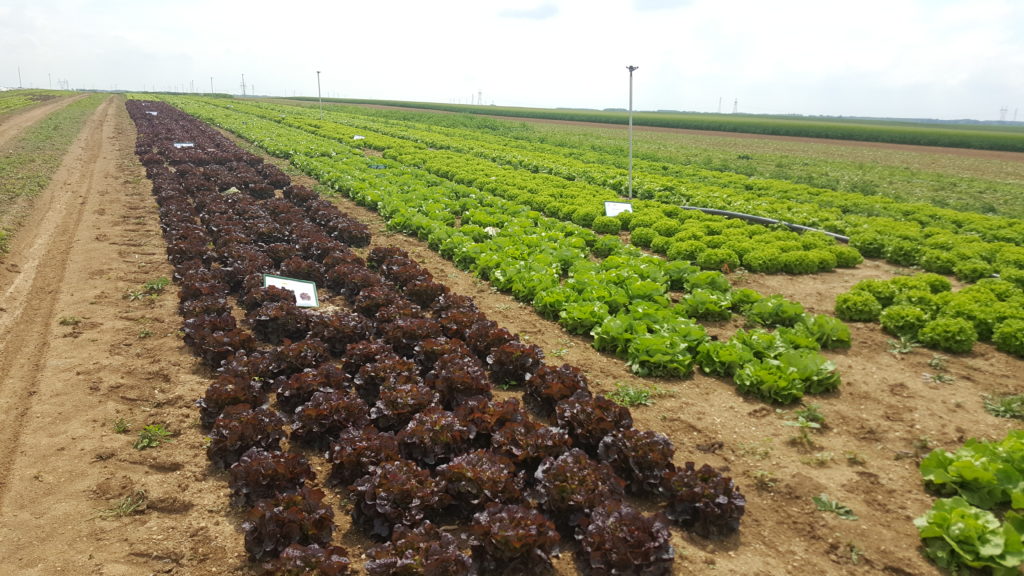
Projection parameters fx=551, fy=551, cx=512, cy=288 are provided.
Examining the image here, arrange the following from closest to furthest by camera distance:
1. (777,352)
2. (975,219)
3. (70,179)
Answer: (777,352), (975,219), (70,179)

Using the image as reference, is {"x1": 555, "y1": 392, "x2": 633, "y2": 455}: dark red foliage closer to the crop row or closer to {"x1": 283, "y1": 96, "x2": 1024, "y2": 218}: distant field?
the crop row

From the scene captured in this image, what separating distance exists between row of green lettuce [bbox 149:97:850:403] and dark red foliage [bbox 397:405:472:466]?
12.3 ft

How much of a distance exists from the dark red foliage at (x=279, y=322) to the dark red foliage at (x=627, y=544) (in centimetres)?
663

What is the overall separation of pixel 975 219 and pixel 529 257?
14.9m

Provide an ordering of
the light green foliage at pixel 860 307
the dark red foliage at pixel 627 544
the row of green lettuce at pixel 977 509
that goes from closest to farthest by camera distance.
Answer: the dark red foliage at pixel 627 544 < the row of green lettuce at pixel 977 509 < the light green foliage at pixel 860 307

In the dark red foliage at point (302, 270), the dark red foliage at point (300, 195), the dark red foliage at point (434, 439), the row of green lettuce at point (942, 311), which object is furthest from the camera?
the dark red foliage at point (300, 195)

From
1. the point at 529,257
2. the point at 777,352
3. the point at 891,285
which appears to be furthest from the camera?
the point at 529,257

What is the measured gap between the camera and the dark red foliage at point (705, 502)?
5621 millimetres

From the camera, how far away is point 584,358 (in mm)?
9664

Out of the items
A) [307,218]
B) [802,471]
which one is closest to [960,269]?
[802,471]

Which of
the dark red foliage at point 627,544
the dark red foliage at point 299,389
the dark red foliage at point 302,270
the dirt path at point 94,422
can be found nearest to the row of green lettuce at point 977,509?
the dark red foliage at point 627,544

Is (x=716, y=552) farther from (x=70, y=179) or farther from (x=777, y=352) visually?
(x=70, y=179)

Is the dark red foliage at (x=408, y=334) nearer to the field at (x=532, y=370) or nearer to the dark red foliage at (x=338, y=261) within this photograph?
the field at (x=532, y=370)

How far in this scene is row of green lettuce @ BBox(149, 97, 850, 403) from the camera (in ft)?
28.8
